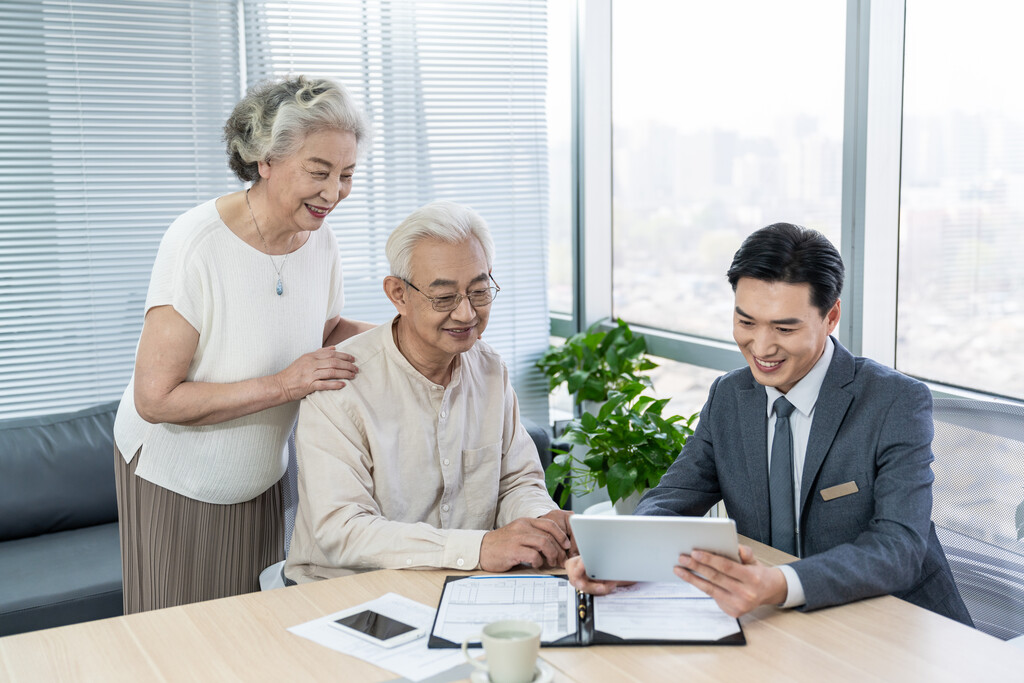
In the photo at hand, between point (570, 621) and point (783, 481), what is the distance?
579 mm

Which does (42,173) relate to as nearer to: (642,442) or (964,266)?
(642,442)

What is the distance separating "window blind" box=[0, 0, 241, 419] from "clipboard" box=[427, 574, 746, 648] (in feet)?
7.29

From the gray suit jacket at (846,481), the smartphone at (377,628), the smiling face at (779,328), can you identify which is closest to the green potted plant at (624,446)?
the gray suit jacket at (846,481)

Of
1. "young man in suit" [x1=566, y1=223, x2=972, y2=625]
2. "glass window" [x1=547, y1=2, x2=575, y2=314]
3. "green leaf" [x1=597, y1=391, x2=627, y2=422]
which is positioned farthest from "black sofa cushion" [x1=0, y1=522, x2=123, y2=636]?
"glass window" [x1=547, y1=2, x2=575, y2=314]

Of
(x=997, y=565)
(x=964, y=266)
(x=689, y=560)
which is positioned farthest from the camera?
(x=964, y=266)

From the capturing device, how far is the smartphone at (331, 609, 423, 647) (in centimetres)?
148

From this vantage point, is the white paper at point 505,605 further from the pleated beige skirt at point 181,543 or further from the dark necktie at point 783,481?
the pleated beige skirt at point 181,543

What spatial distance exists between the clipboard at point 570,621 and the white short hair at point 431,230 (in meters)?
0.69

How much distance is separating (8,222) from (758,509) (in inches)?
107

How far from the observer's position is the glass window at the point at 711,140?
2.90 metres

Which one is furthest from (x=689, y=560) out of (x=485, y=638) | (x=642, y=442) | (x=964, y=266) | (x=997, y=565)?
(x=964, y=266)

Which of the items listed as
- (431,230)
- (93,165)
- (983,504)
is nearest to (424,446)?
(431,230)

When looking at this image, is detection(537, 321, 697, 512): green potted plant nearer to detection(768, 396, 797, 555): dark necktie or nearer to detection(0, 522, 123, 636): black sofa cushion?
detection(768, 396, 797, 555): dark necktie

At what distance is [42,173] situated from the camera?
127 inches
